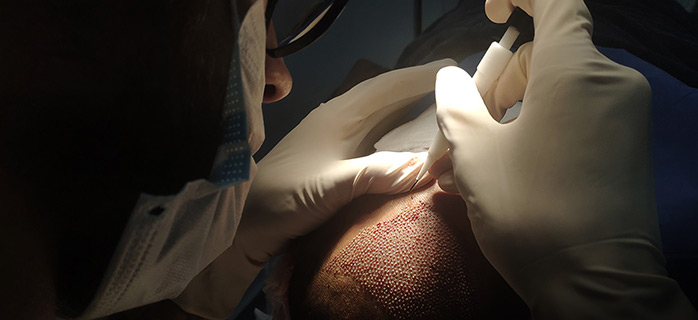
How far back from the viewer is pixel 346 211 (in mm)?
1077

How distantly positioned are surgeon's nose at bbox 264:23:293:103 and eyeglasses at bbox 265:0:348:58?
21 millimetres

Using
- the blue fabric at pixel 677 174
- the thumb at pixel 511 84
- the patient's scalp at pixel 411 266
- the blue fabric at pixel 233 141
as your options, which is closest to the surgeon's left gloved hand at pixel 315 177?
the patient's scalp at pixel 411 266

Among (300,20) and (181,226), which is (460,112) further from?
(181,226)

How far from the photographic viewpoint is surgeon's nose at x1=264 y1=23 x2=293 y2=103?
0.93m

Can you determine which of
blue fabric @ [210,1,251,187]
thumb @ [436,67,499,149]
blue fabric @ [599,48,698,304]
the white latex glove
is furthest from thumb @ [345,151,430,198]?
blue fabric @ [599,48,698,304]

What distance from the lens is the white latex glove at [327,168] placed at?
3.34 feet

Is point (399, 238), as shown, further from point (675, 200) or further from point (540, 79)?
point (675, 200)

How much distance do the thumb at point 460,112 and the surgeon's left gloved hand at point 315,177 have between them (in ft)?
0.51

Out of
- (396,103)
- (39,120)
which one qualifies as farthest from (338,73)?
(39,120)

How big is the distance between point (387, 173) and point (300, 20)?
0.43 metres

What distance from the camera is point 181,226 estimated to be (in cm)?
71

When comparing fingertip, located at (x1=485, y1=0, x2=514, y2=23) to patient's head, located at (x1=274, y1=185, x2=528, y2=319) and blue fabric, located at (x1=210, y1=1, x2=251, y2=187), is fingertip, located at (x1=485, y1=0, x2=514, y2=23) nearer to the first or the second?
patient's head, located at (x1=274, y1=185, x2=528, y2=319)

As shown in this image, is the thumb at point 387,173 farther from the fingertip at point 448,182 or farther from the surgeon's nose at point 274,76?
the surgeon's nose at point 274,76

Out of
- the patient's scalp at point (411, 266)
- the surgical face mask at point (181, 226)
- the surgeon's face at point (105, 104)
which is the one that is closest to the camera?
the surgeon's face at point (105, 104)
